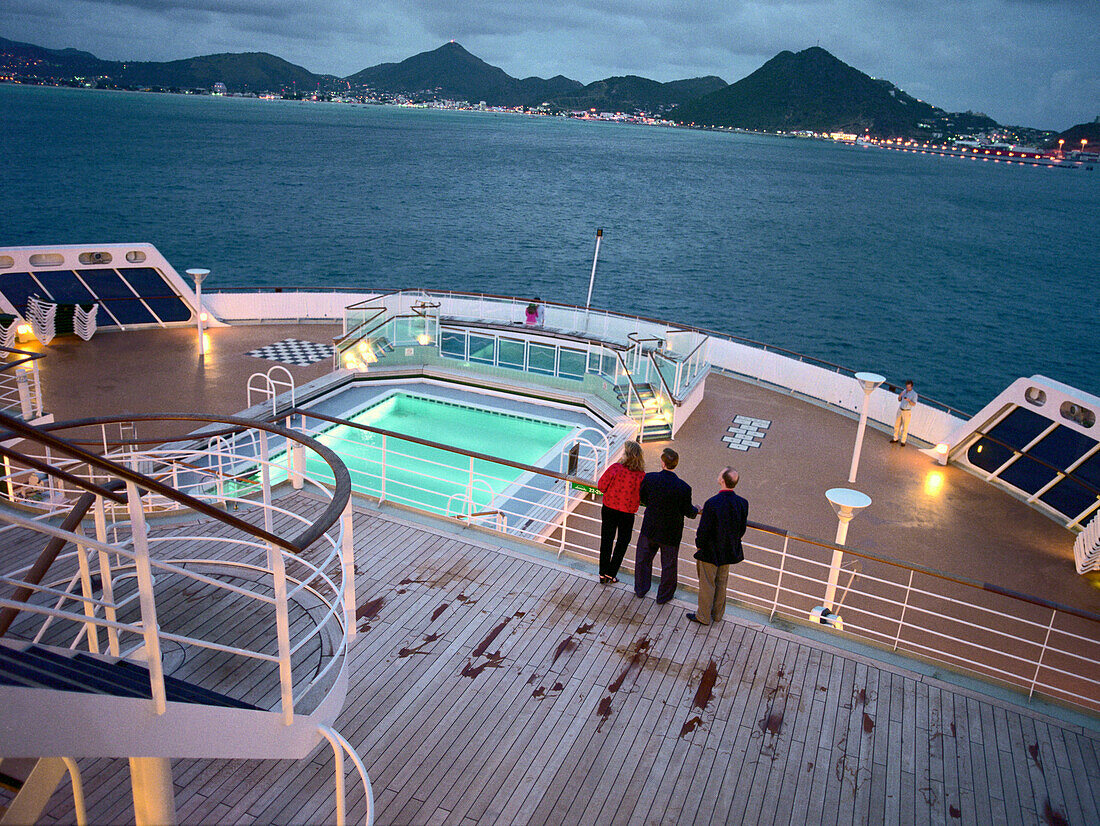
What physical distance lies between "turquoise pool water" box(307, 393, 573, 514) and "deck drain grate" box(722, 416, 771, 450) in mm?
3161

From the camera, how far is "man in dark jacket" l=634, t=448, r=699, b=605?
5535 mm

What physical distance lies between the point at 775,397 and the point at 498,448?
252 inches

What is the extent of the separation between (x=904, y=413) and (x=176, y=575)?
42.1ft

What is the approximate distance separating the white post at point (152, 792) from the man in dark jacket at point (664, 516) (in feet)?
11.2

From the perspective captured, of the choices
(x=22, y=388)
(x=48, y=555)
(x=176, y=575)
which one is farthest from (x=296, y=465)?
(x=48, y=555)

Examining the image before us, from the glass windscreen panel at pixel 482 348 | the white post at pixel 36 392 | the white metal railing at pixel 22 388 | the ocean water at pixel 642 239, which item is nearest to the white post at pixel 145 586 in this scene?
the white metal railing at pixel 22 388

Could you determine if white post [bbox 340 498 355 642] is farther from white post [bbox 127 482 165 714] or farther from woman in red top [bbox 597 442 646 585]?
woman in red top [bbox 597 442 646 585]

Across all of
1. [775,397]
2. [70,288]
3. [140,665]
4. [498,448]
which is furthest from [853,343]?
[140,665]

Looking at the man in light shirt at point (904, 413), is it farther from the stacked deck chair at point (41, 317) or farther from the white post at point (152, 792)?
the stacked deck chair at point (41, 317)

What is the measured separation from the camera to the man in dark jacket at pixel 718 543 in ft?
17.3

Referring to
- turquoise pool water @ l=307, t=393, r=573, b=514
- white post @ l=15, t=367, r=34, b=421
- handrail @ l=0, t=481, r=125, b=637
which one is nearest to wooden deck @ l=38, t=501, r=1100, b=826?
handrail @ l=0, t=481, r=125, b=637

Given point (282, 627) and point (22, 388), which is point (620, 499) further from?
point (22, 388)

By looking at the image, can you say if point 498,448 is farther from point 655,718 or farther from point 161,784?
point 161,784

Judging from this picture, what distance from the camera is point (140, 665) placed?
3232 mm
